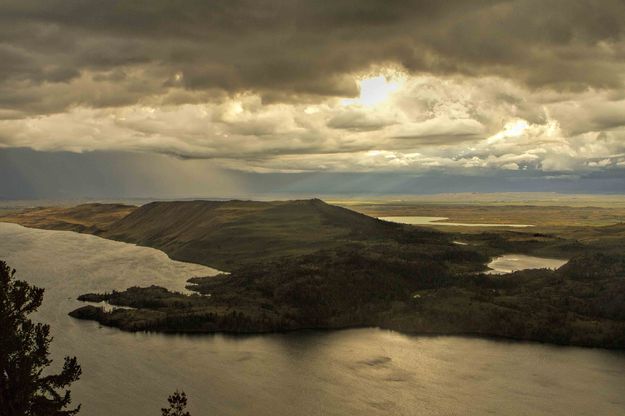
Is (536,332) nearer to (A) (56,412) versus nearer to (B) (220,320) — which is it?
(B) (220,320)

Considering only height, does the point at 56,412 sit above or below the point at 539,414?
above

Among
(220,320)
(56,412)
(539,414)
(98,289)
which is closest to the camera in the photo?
(56,412)

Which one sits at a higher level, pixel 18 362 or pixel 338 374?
pixel 18 362

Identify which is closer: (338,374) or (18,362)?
(18,362)

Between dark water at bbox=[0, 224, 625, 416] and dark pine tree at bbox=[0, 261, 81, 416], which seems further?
dark water at bbox=[0, 224, 625, 416]

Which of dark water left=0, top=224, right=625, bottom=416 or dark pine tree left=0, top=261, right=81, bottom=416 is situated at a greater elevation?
dark pine tree left=0, top=261, right=81, bottom=416

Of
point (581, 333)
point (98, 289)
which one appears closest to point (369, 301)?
point (581, 333)

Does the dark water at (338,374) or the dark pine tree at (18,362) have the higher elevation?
the dark pine tree at (18,362)

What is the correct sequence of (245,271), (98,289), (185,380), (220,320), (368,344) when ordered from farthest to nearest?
(245,271)
(98,289)
(220,320)
(368,344)
(185,380)
